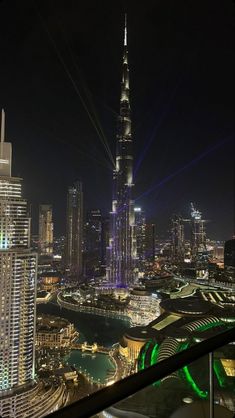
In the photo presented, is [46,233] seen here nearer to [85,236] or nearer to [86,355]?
[85,236]

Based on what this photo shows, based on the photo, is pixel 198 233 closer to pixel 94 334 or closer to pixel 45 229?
pixel 45 229

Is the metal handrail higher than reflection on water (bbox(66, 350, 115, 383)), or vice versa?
the metal handrail

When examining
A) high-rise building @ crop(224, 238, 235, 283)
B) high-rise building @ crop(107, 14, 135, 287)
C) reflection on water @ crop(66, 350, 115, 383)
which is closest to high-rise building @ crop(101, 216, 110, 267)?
high-rise building @ crop(107, 14, 135, 287)

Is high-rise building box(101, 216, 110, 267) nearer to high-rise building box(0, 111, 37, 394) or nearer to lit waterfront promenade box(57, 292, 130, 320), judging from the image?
lit waterfront promenade box(57, 292, 130, 320)

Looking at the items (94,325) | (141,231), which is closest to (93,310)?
(94,325)

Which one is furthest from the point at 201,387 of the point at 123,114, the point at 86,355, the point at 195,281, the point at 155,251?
the point at 155,251
